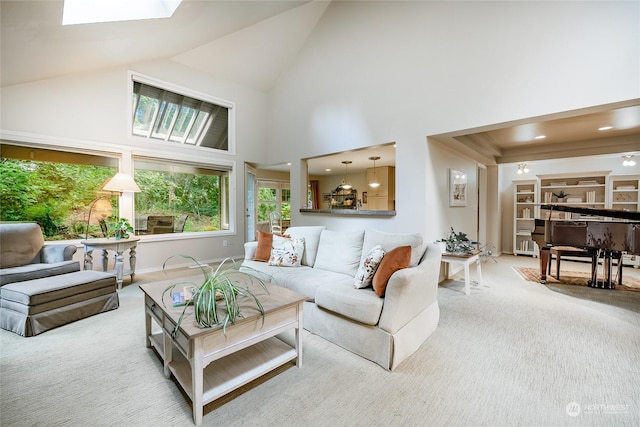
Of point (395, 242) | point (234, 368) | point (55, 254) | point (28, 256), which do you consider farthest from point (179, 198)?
point (395, 242)

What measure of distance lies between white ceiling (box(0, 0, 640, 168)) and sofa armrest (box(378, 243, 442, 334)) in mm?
2294

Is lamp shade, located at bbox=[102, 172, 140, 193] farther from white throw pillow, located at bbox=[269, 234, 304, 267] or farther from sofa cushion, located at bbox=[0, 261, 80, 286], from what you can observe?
white throw pillow, located at bbox=[269, 234, 304, 267]

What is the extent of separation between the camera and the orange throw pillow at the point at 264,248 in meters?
3.39

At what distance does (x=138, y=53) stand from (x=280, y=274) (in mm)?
3812

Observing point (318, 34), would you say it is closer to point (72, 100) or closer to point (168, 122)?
point (168, 122)

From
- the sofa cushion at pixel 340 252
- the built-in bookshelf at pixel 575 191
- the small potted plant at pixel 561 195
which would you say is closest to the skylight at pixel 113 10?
the sofa cushion at pixel 340 252

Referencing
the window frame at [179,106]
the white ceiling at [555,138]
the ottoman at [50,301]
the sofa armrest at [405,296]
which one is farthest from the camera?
the window frame at [179,106]

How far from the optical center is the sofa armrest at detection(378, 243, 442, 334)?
190 cm

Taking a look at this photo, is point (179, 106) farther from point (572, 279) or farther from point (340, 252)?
point (572, 279)

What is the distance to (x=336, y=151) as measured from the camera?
4.86 m

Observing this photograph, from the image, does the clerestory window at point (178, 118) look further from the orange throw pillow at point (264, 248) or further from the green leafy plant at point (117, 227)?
the orange throw pillow at point (264, 248)

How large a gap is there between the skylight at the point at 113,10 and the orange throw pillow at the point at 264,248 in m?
2.69

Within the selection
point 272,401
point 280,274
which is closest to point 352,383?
point 272,401

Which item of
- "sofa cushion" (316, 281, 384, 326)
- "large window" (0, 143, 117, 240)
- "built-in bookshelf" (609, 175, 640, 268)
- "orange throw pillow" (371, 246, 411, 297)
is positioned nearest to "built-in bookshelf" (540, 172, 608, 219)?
"built-in bookshelf" (609, 175, 640, 268)
